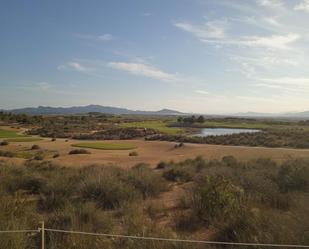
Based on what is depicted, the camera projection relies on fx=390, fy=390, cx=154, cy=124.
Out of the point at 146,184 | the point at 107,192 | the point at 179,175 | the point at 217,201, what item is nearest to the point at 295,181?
the point at 217,201

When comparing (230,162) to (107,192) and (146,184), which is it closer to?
(146,184)

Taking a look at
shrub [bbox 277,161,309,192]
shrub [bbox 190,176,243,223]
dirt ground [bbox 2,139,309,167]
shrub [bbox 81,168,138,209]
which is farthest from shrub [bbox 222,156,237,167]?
shrub [bbox 190,176,243,223]

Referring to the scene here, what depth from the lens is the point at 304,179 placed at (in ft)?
42.8

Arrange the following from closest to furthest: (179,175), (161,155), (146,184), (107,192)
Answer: (107,192), (146,184), (179,175), (161,155)

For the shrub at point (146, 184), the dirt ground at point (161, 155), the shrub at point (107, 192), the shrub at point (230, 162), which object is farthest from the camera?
the dirt ground at point (161, 155)

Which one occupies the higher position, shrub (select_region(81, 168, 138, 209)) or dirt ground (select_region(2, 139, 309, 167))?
shrub (select_region(81, 168, 138, 209))

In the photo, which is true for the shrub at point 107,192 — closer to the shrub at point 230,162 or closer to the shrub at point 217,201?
the shrub at point 217,201

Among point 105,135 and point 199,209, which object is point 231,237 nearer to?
point 199,209

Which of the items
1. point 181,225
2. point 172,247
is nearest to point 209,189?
point 181,225

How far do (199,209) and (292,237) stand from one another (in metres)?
4.18

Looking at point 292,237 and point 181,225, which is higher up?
point 292,237

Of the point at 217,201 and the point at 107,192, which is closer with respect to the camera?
the point at 217,201

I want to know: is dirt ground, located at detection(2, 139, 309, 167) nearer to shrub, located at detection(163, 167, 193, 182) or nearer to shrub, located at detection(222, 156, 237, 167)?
shrub, located at detection(222, 156, 237, 167)

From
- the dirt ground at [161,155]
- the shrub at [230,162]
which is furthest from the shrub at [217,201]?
the dirt ground at [161,155]
